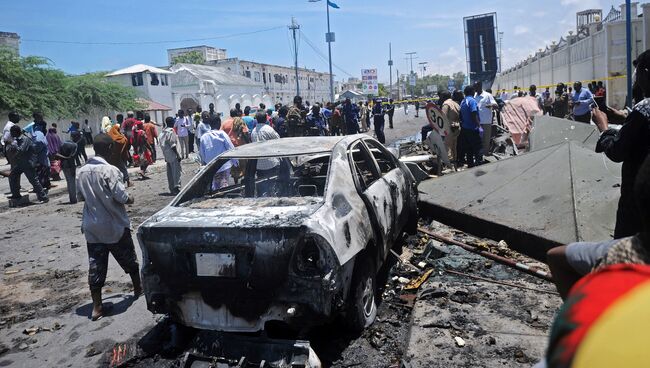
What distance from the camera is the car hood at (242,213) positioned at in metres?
3.35

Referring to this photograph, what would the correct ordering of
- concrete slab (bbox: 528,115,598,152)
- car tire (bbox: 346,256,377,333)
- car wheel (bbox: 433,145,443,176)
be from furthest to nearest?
car wheel (bbox: 433,145,443,176), concrete slab (bbox: 528,115,598,152), car tire (bbox: 346,256,377,333)

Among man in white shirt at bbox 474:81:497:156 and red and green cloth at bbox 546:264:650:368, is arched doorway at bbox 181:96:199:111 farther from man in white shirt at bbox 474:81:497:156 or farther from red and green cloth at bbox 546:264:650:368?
red and green cloth at bbox 546:264:650:368

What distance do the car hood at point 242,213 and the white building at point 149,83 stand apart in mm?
42408

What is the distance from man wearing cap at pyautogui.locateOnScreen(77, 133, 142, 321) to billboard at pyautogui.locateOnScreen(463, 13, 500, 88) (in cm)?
2365

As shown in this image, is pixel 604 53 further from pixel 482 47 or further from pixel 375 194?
pixel 375 194

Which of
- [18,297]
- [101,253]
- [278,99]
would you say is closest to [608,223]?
[101,253]

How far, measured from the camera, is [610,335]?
0.89m

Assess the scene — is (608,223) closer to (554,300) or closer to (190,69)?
(554,300)

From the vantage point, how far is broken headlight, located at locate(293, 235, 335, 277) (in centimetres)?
325

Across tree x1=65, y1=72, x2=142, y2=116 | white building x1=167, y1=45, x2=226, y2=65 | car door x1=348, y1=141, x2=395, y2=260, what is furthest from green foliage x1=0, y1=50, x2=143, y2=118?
white building x1=167, y1=45, x2=226, y2=65

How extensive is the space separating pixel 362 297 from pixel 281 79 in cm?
7599

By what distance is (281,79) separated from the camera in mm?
77312

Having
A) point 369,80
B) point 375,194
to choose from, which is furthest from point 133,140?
point 369,80

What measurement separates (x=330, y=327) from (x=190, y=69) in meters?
49.2
